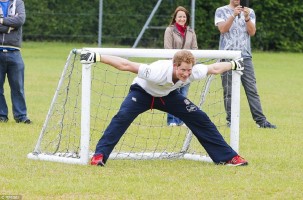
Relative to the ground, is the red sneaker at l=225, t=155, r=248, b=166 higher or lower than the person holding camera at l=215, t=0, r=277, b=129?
lower

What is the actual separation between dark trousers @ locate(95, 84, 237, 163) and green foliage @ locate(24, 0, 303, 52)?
1979cm

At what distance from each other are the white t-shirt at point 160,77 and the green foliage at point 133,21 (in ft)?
65.6

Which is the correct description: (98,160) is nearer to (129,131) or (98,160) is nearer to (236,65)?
(236,65)

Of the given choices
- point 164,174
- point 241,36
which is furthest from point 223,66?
point 241,36

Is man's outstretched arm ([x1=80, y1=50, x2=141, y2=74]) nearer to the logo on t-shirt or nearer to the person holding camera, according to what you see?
the logo on t-shirt

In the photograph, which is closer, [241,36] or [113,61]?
[113,61]

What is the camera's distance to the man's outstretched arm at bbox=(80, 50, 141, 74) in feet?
29.3

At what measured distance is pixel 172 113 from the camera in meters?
9.55

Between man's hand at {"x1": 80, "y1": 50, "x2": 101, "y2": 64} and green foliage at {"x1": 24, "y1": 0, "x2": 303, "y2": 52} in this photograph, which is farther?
green foliage at {"x1": 24, "y1": 0, "x2": 303, "y2": 52}

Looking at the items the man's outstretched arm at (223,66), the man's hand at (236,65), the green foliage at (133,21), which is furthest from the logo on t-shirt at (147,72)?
the green foliage at (133,21)

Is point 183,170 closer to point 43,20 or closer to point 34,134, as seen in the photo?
point 34,134

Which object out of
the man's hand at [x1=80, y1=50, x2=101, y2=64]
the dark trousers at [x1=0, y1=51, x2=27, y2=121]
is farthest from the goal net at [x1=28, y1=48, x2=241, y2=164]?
the dark trousers at [x1=0, y1=51, x2=27, y2=121]

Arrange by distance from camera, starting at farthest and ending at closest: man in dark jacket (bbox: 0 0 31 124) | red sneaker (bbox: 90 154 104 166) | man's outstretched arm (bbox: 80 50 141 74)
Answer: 1. man in dark jacket (bbox: 0 0 31 124)
2. red sneaker (bbox: 90 154 104 166)
3. man's outstretched arm (bbox: 80 50 141 74)

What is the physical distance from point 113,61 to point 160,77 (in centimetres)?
51
